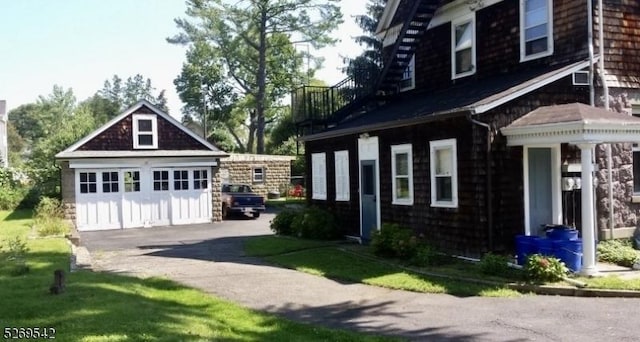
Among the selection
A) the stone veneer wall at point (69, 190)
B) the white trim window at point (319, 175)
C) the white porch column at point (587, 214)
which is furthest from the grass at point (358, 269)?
the stone veneer wall at point (69, 190)

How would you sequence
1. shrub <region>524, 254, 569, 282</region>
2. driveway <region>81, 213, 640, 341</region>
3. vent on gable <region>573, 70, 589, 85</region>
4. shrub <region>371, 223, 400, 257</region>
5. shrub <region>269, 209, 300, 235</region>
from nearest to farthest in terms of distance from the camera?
driveway <region>81, 213, 640, 341</region> → shrub <region>524, 254, 569, 282</region> → vent on gable <region>573, 70, 589, 85</region> → shrub <region>371, 223, 400, 257</region> → shrub <region>269, 209, 300, 235</region>

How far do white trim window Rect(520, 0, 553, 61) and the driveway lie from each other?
6.84 meters

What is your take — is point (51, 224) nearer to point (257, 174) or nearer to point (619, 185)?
point (619, 185)

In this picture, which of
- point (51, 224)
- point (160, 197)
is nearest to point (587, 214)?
point (51, 224)

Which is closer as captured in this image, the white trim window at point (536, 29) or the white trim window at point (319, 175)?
the white trim window at point (536, 29)

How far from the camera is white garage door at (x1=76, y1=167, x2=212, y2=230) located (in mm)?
24422

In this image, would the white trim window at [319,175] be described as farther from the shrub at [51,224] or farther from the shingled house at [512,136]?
the shrub at [51,224]

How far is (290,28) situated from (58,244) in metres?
31.4

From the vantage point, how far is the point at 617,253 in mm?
11711

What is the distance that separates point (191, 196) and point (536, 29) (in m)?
16.7

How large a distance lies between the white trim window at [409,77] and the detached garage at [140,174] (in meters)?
10.00

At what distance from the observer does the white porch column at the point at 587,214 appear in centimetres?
1032

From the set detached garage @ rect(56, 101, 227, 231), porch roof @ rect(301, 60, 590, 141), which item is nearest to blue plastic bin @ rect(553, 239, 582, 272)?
porch roof @ rect(301, 60, 590, 141)

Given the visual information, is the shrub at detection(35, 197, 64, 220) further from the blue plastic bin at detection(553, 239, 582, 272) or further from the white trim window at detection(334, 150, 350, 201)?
the blue plastic bin at detection(553, 239, 582, 272)
